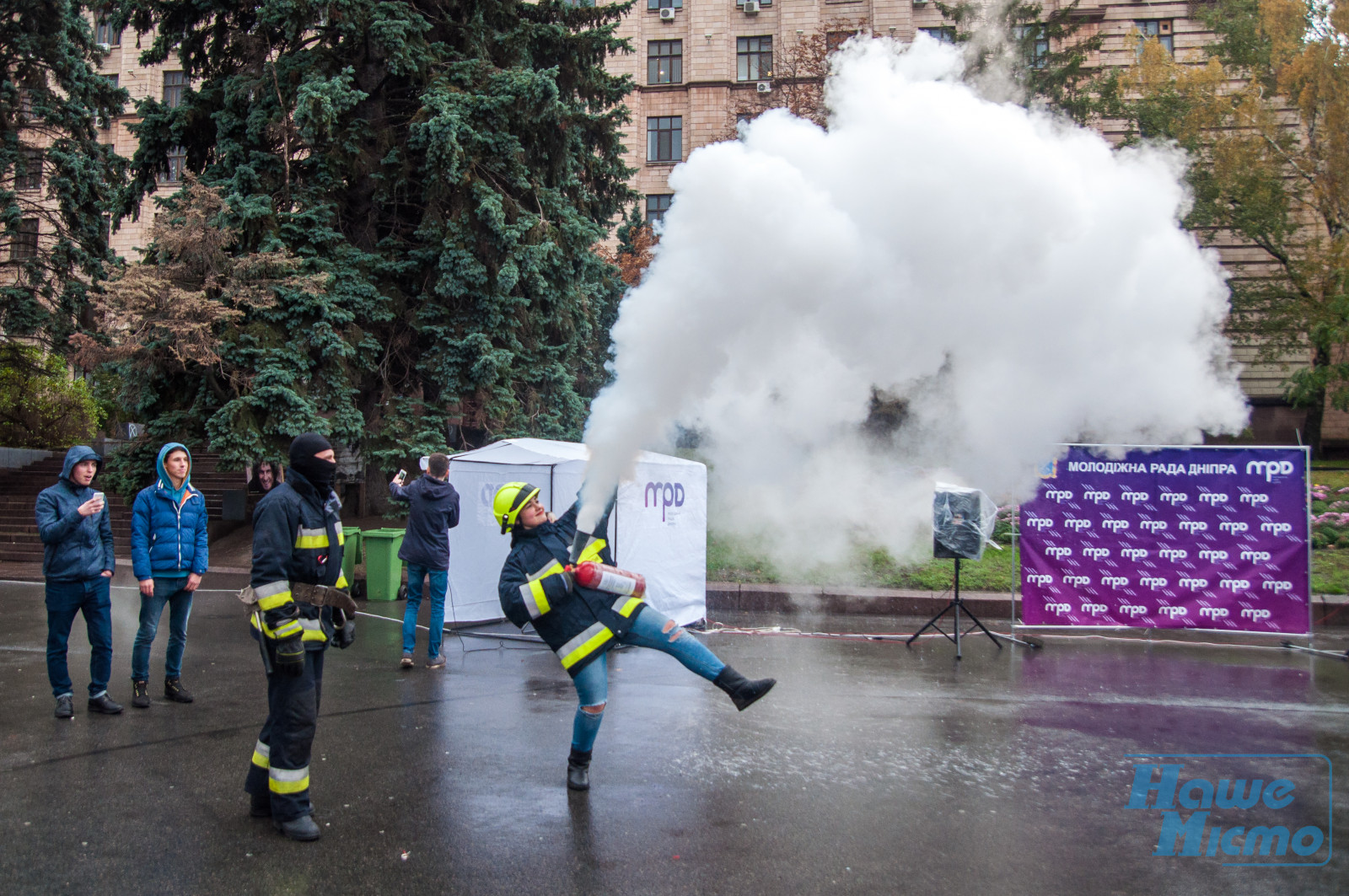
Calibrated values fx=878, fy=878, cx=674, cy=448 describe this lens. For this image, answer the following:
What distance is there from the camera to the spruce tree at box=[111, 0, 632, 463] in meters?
14.4

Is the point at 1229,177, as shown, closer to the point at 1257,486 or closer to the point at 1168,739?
the point at 1257,486

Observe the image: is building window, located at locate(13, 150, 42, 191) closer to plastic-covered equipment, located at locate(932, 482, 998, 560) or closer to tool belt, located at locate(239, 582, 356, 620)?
tool belt, located at locate(239, 582, 356, 620)

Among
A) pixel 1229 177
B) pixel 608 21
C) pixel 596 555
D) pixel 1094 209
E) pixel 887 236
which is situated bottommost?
pixel 596 555

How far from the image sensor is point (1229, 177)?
2008cm

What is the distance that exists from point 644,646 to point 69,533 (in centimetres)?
417

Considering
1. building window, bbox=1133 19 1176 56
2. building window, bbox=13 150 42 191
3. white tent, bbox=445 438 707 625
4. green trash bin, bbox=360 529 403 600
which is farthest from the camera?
building window, bbox=1133 19 1176 56

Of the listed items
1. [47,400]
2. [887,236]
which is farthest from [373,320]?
[47,400]

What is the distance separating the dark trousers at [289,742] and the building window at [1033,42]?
1753 centimetres

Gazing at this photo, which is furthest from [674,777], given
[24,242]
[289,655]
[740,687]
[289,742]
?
[24,242]

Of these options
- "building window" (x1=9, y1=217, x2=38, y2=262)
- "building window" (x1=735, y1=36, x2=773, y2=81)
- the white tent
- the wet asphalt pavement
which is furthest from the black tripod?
"building window" (x1=735, y1=36, x2=773, y2=81)

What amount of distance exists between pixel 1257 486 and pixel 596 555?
26.1ft

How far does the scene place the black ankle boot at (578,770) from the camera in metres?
4.86

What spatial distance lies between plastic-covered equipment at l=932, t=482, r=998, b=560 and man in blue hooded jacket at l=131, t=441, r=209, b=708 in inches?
267

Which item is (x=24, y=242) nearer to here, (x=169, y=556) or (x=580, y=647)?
(x=169, y=556)
